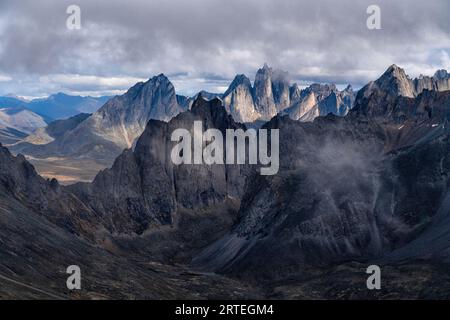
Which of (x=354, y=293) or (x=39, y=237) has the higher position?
(x=39, y=237)

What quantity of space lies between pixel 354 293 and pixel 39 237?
283 feet

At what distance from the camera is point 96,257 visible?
180625mm
